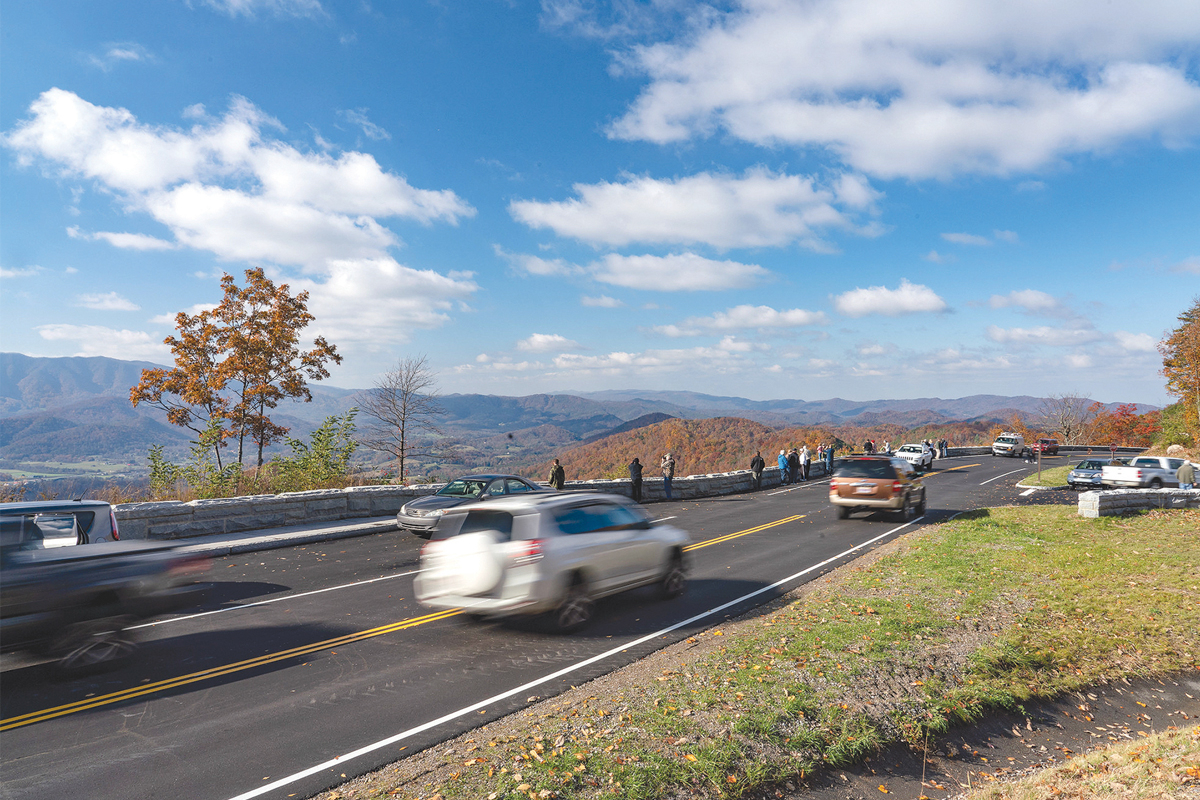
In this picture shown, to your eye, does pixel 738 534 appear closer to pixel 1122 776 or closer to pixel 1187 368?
pixel 1122 776

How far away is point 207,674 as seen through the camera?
6.38 m

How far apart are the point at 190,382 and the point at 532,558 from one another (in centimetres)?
2090

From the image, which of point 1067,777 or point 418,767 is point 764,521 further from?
point 418,767

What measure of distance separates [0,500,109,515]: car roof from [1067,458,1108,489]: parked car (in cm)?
3174

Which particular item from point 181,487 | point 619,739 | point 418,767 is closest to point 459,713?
point 418,767

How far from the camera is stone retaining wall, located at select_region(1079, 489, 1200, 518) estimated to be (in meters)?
16.3

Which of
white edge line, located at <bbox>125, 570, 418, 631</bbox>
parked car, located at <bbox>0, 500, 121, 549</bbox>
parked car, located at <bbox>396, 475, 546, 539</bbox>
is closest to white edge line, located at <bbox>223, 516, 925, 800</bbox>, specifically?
white edge line, located at <bbox>125, 570, 418, 631</bbox>

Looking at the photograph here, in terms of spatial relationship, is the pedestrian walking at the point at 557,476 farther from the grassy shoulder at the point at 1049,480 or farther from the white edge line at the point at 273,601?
the grassy shoulder at the point at 1049,480

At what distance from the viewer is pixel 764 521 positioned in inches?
707

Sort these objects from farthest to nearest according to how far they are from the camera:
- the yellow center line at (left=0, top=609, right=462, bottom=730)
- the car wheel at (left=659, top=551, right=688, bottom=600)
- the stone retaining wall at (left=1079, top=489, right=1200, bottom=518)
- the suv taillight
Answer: the stone retaining wall at (left=1079, top=489, right=1200, bottom=518) < the car wheel at (left=659, top=551, right=688, bottom=600) < the suv taillight < the yellow center line at (left=0, top=609, right=462, bottom=730)

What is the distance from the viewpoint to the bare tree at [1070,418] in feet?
269

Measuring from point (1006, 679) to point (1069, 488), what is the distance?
25.0 meters

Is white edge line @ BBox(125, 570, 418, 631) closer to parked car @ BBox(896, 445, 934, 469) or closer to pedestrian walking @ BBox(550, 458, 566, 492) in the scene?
pedestrian walking @ BBox(550, 458, 566, 492)

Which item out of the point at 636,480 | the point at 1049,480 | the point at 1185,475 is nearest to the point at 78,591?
the point at 636,480
